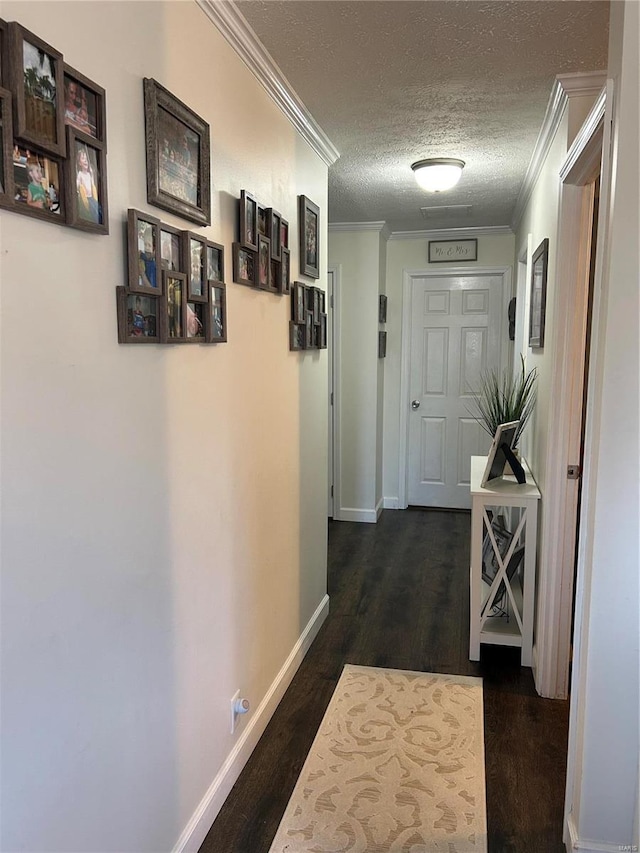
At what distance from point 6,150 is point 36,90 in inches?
5.7

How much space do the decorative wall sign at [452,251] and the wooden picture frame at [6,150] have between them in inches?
171

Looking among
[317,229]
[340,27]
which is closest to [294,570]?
[317,229]

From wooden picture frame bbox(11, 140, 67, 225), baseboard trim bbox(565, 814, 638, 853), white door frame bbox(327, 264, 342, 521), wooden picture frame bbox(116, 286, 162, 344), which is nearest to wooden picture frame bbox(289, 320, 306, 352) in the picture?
wooden picture frame bbox(116, 286, 162, 344)

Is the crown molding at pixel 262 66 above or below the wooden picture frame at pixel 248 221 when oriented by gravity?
above

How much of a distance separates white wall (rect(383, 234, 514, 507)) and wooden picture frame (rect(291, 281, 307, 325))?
8.55ft

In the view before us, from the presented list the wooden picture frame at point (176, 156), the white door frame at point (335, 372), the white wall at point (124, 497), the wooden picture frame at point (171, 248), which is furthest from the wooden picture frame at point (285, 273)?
the white door frame at point (335, 372)

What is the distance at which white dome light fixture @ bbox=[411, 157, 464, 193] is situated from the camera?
298 centimetres

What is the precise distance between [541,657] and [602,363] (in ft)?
4.80

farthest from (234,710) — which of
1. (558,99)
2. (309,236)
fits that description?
(558,99)

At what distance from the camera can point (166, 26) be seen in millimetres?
1426

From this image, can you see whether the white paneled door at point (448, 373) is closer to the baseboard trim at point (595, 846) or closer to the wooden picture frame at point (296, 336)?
the wooden picture frame at point (296, 336)

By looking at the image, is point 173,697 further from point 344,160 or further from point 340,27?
point 344,160

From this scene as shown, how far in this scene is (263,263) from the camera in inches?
82.0

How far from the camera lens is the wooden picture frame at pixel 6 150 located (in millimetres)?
916
